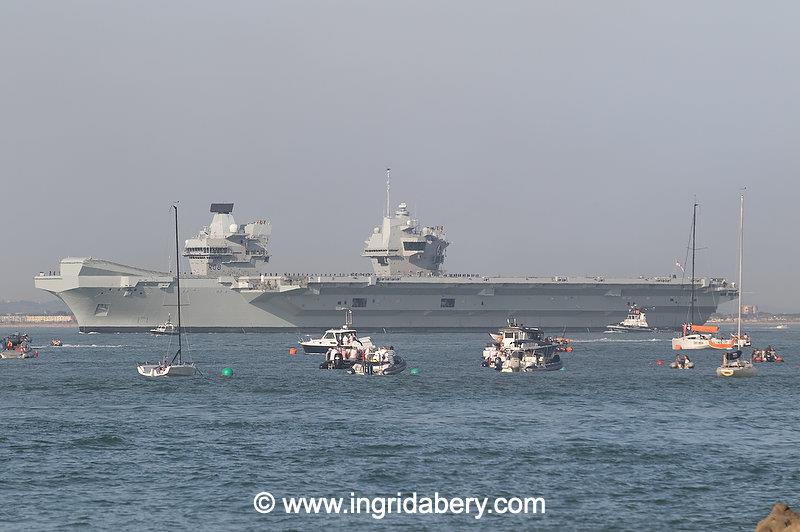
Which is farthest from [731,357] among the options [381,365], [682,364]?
[381,365]

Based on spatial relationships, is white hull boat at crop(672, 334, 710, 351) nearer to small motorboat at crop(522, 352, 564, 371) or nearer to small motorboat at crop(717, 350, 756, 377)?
small motorboat at crop(522, 352, 564, 371)

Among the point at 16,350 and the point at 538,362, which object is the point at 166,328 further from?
the point at 538,362

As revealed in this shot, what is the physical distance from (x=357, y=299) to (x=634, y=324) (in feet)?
81.9

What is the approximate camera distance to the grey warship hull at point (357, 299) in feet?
338

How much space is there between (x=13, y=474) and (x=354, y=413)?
14.4 meters

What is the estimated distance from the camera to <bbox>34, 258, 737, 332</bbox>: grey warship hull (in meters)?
103

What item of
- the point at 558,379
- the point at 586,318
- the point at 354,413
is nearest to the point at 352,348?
the point at 558,379

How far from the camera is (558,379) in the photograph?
182 feet

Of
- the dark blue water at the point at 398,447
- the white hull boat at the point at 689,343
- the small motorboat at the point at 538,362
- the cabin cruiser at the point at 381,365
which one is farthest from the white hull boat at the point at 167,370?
the white hull boat at the point at 689,343

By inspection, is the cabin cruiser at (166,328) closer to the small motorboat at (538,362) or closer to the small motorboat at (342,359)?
the small motorboat at (342,359)

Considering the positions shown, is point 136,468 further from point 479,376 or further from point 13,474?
point 479,376

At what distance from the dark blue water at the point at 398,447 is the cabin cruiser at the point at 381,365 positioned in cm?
135

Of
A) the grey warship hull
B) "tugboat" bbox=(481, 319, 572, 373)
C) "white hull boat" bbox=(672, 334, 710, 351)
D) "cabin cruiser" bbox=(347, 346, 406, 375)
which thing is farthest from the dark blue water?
the grey warship hull

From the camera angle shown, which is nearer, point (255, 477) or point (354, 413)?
point (255, 477)
